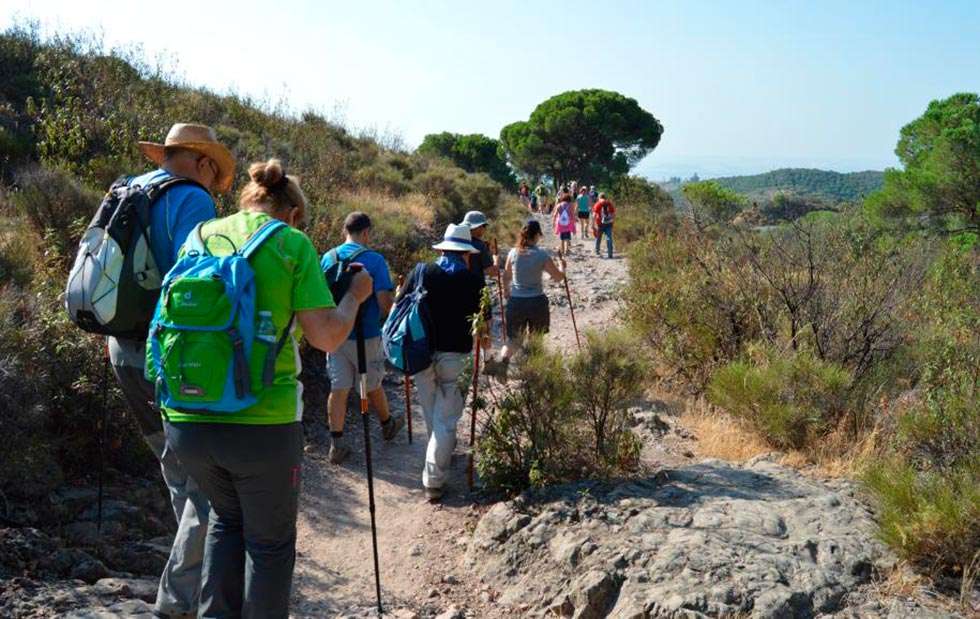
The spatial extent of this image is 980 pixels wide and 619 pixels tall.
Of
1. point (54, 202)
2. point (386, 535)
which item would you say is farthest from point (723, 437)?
point (54, 202)

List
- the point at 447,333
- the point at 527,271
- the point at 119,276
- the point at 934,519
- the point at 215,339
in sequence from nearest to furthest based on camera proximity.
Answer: the point at 215,339
the point at 119,276
the point at 934,519
the point at 447,333
the point at 527,271

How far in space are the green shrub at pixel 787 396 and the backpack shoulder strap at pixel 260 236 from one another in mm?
4470

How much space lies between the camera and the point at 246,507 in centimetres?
289

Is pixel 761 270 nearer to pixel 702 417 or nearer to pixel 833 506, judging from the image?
pixel 702 417

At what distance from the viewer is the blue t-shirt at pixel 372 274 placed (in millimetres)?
5930

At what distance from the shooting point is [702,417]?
7195 millimetres

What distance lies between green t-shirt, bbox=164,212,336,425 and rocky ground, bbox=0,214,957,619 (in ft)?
4.62

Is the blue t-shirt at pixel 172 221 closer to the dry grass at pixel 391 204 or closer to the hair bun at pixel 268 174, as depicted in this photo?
the hair bun at pixel 268 174

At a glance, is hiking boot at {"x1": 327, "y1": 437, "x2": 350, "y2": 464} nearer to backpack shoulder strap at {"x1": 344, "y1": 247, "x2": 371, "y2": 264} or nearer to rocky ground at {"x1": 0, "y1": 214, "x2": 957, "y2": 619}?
rocky ground at {"x1": 0, "y1": 214, "x2": 957, "y2": 619}

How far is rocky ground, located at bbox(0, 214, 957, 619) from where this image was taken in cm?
385

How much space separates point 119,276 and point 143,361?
38cm

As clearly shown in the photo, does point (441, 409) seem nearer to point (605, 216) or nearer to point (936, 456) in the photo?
point (936, 456)

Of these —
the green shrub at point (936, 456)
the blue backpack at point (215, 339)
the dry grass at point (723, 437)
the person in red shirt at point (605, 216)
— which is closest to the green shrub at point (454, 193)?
the person in red shirt at point (605, 216)

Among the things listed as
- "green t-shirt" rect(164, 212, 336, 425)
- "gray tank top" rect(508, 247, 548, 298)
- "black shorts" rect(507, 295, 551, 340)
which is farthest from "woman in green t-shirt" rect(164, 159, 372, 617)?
"black shorts" rect(507, 295, 551, 340)
